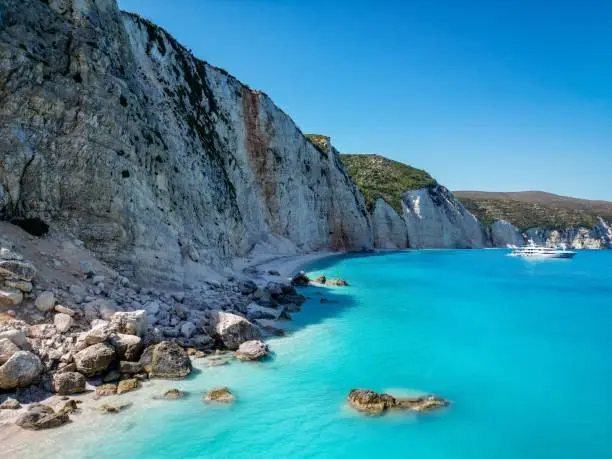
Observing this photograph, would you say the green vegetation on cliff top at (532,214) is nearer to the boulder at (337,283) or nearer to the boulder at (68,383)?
Answer: the boulder at (337,283)

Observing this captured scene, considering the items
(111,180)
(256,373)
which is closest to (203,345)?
(256,373)

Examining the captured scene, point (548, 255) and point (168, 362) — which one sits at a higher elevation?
point (168, 362)

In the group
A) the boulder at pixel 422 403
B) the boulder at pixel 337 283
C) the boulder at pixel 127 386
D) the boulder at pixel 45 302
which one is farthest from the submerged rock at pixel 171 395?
the boulder at pixel 337 283

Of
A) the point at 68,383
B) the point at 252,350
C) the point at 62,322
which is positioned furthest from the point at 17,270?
the point at 252,350

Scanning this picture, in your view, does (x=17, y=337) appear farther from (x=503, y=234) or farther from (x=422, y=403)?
(x=503, y=234)

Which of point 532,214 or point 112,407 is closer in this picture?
point 112,407

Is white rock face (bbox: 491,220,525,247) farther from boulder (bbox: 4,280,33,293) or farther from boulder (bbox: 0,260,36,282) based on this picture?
boulder (bbox: 4,280,33,293)

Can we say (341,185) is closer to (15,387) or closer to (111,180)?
(111,180)
